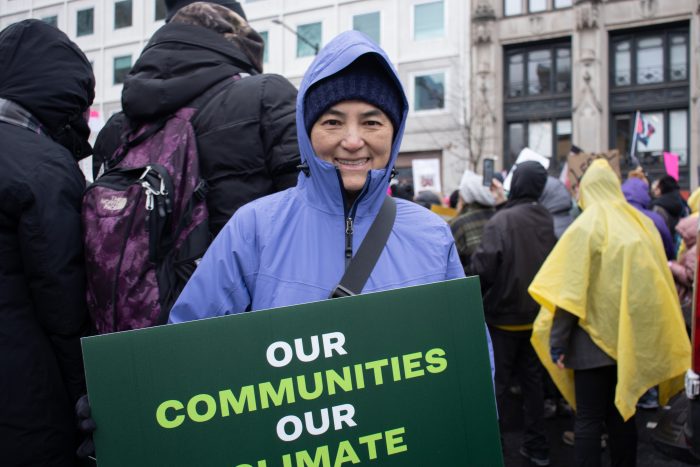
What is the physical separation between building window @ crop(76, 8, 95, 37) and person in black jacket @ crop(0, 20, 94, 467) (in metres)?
34.3

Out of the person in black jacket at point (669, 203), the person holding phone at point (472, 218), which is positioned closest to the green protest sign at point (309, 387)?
the person holding phone at point (472, 218)

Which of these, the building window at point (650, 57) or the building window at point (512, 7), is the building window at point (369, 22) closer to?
the building window at point (512, 7)

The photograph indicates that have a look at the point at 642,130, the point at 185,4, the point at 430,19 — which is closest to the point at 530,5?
the point at 430,19

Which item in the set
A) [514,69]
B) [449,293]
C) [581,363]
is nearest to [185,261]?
[449,293]

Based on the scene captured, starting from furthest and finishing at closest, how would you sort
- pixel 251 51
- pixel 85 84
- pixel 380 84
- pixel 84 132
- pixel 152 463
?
pixel 251 51 → pixel 84 132 → pixel 85 84 → pixel 380 84 → pixel 152 463

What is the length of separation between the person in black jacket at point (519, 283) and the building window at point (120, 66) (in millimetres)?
31905

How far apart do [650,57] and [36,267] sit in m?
29.4

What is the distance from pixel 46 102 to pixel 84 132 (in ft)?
1.02

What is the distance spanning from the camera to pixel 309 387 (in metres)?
1.57

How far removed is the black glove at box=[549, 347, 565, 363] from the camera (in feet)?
12.9

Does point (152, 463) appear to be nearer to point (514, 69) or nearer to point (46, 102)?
point (46, 102)

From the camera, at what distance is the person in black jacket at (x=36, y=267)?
202cm

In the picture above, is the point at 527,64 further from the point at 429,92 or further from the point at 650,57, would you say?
the point at 650,57

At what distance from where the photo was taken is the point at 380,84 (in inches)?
76.6
